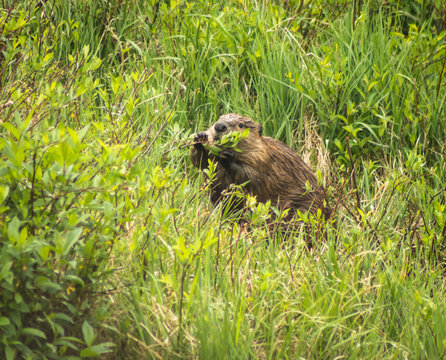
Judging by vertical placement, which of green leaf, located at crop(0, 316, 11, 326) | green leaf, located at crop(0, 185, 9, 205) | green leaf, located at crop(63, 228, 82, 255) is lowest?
green leaf, located at crop(0, 316, 11, 326)

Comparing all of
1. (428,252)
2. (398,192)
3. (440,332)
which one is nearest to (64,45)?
(398,192)

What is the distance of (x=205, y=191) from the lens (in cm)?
387

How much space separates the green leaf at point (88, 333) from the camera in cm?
224

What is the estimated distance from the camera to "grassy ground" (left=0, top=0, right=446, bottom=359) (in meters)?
2.37

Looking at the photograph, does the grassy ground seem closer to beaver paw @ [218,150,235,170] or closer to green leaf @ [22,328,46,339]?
green leaf @ [22,328,46,339]

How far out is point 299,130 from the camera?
4691mm

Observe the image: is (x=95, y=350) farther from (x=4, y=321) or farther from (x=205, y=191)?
Result: (x=205, y=191)

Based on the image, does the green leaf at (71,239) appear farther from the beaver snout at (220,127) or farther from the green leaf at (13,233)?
the beaver snout at (220,127)

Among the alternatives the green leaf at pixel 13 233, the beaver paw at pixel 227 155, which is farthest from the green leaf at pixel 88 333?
the beaver paw at pixel 227 155

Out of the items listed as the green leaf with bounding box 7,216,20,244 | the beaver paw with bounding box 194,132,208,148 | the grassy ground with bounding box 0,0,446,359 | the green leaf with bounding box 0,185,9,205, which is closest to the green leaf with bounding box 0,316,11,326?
the grassy ground with bounding box 0,0,446,359

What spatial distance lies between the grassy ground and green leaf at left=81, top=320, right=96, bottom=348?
0.01m

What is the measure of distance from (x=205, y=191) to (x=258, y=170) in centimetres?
36

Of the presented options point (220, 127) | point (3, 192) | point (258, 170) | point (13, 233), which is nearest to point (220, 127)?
point (220, 127)

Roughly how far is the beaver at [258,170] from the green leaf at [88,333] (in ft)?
5.70
